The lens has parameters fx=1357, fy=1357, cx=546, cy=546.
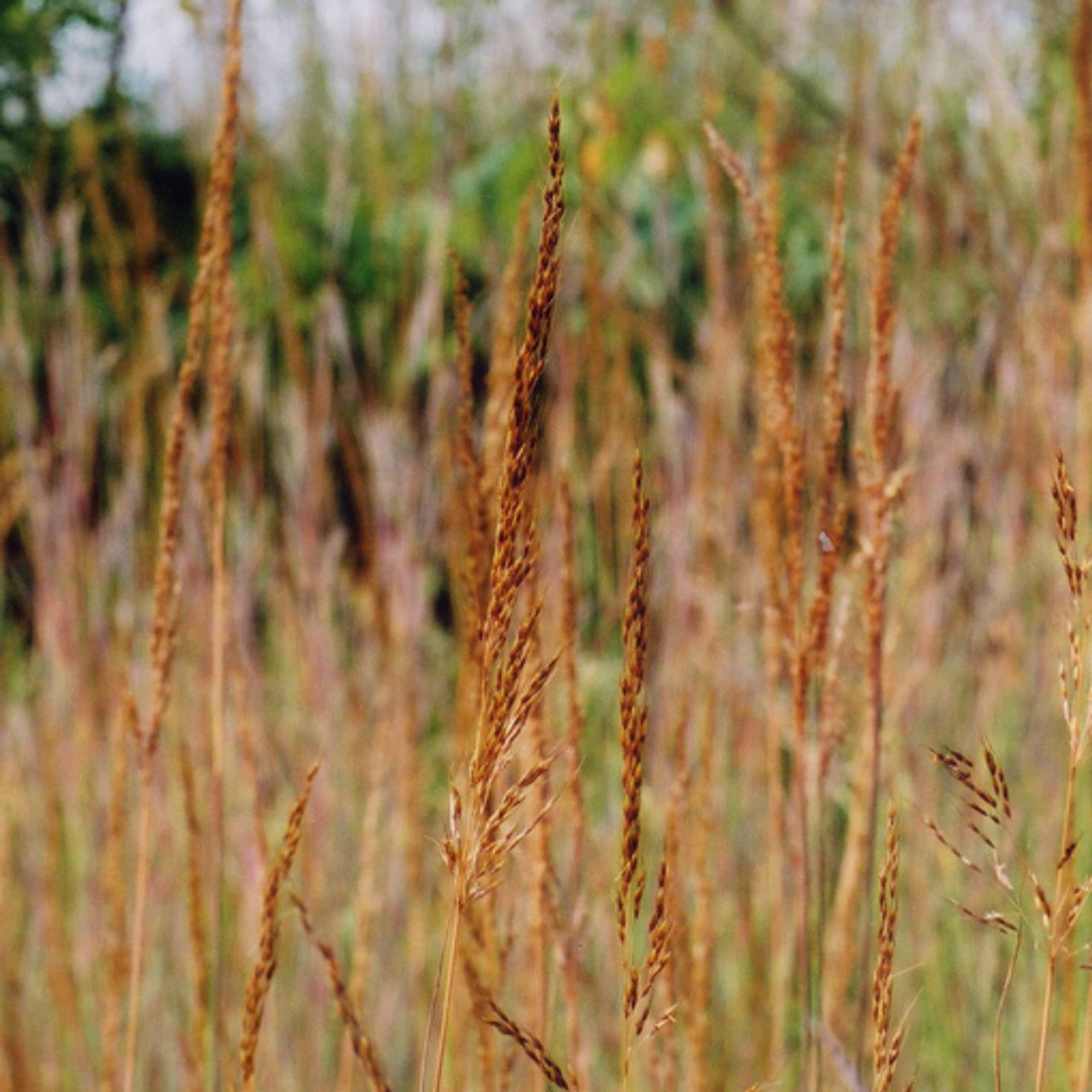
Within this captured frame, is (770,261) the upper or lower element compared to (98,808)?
upper

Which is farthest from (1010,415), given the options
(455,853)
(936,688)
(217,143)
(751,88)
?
(751,88)

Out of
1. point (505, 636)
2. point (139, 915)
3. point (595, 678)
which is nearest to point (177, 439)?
point (139, 915)

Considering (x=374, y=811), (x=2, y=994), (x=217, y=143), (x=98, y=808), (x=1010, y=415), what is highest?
(x=217, y=143)

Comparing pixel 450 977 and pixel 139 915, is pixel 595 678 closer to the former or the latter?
pixel 139 915

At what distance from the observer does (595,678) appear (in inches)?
95.4

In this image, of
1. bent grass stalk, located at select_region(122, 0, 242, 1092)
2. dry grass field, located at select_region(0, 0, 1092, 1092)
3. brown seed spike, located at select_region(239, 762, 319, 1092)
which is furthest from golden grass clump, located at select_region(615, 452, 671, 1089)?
bent grass stalk, located at select_region(122, 0, 242, 1092)

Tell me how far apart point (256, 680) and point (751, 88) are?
107 inches

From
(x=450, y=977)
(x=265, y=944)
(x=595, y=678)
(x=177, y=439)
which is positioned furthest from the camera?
(x=595, y=678)

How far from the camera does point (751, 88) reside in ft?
12.6

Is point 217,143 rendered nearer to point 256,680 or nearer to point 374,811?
point 374,811

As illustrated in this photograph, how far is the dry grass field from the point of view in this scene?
67cm

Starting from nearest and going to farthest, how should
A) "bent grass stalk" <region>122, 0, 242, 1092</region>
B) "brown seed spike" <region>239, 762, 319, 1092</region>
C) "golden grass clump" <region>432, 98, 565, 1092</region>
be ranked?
"golden grass clump" <region>432, 98, 565, 1092</region> < "brown seed spike" <region>239, 762, 319, 1092</region> < "bent grass stalk" <region>122, 0, 242, 1092</region>

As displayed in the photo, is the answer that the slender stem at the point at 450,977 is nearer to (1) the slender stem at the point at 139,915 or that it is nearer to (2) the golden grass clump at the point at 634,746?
(2) the golden grass clump at the point at 634,746

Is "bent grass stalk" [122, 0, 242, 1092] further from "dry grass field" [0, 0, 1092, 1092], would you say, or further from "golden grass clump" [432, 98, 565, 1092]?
"golden grass clump" [432, 98, 565, 1092]
